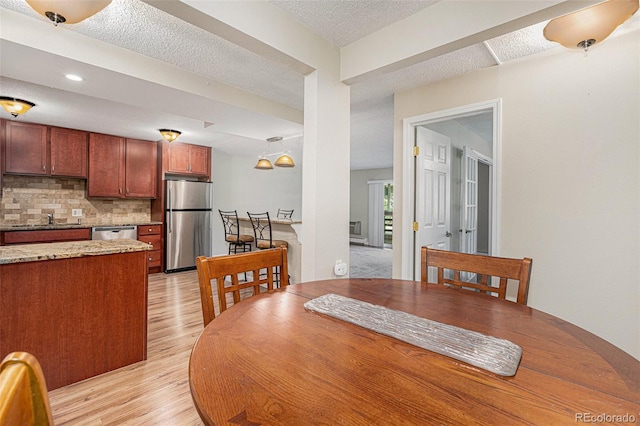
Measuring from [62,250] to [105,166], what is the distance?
11.1ft

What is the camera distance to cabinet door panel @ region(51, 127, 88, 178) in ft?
13.7

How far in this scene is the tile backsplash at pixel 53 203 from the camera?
411cm

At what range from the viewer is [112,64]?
2.18 m

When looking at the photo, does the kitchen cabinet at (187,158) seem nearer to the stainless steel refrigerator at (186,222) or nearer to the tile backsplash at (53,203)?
the stainless steel refrigerator at (186,222)

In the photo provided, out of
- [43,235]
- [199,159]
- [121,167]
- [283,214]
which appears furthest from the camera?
[283,214]

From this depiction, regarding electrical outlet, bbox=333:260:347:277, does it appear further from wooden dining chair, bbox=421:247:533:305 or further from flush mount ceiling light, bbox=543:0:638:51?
flush mount ceiling light, bbox=543:0:638:51

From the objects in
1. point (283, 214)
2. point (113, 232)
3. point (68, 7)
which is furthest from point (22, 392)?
point (283, 214)

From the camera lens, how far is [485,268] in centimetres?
141

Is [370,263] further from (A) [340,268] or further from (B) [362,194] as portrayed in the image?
(A) [340,268]

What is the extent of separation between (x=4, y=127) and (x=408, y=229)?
5.22 m

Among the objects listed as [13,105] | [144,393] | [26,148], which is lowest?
[144,393]

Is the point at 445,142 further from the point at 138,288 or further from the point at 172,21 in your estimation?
the point at 138,288

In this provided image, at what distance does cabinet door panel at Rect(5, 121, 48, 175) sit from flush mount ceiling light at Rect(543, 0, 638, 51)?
18.6 ft

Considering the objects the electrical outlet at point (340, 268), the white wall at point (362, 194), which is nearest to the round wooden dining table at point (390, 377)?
the electrical outlet at point (340, 268)
